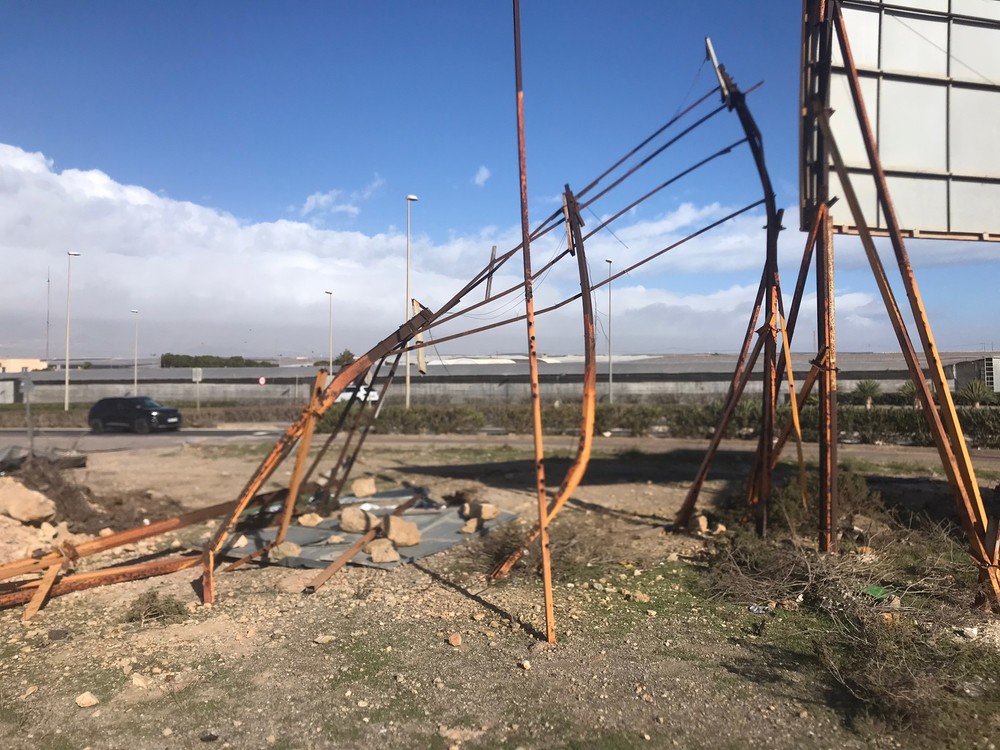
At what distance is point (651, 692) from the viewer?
435 cm

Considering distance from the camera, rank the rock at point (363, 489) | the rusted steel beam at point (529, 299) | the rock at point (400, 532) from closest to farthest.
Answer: the rusted steel beam at point (529, 299) → the rock at point (400, 532) → the rock at point (363, 489)

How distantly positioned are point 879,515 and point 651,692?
18.3 feet

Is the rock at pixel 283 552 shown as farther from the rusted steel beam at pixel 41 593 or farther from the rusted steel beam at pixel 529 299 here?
the rusted steel beam at pixel 529 299

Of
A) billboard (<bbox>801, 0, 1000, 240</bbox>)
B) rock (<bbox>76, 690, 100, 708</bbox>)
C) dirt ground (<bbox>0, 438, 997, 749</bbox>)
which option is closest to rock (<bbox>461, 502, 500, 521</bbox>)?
dirt ground (<bbox>0, 438, 997, 749</bbox>)

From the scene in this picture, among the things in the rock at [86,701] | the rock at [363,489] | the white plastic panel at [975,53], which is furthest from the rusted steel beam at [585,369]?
the white plastic panel at [975,53]

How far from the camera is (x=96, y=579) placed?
6367 mm

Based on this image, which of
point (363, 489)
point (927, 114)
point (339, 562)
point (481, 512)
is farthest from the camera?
point (363, 489)

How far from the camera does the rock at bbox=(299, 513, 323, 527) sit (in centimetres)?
895

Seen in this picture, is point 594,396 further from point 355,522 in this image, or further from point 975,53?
point 975,53

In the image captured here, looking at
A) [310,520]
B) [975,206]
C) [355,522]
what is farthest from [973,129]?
[310,520]

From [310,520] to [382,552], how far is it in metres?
2.03

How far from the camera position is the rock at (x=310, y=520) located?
895cm

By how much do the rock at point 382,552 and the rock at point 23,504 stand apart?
456 centimetres

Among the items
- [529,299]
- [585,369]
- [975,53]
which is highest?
[975,53]
